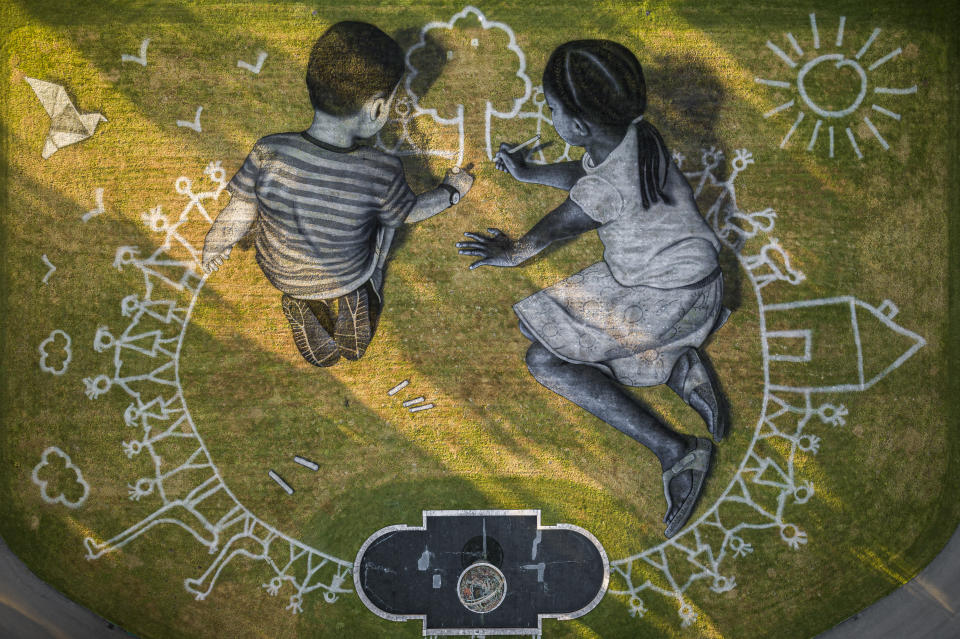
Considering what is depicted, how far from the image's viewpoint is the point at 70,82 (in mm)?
5328

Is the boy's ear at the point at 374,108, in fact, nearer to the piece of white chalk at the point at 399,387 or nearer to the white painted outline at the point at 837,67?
the piece of white chalk at the point at 399,387

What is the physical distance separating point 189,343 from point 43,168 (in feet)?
6.66

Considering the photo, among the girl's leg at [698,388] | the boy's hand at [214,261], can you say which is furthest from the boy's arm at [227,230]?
the girl's leg at [698,388]

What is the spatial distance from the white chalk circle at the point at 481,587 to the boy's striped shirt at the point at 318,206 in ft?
8.84

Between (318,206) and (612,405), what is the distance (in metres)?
3.03

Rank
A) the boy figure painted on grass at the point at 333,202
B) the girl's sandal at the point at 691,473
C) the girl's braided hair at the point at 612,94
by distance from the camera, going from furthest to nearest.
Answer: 1. the girl's sandal at the point at 691,473
2. the boy figure painted on grass at the point at 333,202
3. the girl's braided hair at the point at 612,94

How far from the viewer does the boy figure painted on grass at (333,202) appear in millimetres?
5090

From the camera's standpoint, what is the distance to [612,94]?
16.3 ft

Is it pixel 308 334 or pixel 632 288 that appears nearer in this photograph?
pixel 632 288

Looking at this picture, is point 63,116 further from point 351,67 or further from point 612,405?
point 612,405

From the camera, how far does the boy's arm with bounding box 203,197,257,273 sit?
17.2 feet

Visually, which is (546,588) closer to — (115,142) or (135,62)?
(115,142)

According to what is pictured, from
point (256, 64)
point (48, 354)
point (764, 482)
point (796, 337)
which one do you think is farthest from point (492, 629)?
point (256, 64)

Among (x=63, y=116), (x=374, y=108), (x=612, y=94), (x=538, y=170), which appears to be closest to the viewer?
(x=612, y=94)
